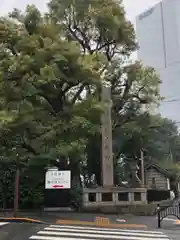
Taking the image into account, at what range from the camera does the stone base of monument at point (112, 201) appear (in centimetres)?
1841

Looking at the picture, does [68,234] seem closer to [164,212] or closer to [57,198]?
[164,212]

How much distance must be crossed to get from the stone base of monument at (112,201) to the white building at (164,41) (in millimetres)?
71368

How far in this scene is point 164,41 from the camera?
95.0 m

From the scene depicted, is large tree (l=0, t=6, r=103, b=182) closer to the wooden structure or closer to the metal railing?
the metal railing

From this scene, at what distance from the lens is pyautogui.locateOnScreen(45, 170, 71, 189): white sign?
16266 mm

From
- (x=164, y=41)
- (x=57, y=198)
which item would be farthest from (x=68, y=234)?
(x=164, y=41)

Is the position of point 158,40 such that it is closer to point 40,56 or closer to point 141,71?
point 141,71

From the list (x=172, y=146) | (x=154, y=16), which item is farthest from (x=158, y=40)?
(x=172, y=146)

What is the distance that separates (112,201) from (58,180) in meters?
4.26

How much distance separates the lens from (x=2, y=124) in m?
15.1

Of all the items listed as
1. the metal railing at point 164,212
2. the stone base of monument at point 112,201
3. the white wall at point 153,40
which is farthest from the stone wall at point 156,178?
the white wall at point 153,40

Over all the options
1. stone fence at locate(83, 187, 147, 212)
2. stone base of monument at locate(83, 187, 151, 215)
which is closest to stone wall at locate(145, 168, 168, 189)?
stone fence at locate(83, 187, 147, 212)

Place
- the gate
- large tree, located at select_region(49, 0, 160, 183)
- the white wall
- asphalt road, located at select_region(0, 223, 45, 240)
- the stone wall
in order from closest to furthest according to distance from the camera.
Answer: asphalt road, located at select_region(0, 223, 45, 240) < the gate < large tree, located at select_region(49, 0, 160, 183) < the stone wall < the white wall

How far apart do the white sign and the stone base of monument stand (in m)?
2.78
